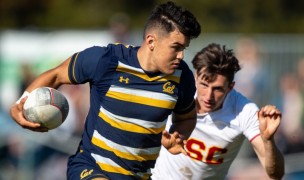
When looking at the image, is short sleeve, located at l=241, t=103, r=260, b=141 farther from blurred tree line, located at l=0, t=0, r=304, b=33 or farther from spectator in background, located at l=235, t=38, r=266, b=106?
blurred tree line, located at l=0, t=0, r=304, b=33

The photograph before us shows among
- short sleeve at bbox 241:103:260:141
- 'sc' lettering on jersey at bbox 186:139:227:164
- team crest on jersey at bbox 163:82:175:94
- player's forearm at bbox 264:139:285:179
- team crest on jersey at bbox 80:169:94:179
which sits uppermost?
team crest on jersey at bbox 163:82:175:94

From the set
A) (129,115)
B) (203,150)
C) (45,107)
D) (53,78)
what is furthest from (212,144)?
(45,107)

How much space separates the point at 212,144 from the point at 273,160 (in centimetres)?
69

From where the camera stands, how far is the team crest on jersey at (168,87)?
7.96 meters

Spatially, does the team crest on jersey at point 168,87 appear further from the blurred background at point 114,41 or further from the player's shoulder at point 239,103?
the blurred background at point 114,41

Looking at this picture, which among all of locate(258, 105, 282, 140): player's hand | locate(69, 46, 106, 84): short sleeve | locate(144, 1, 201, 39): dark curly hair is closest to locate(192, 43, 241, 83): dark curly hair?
locate(258, 105, 282, 140): player's hand

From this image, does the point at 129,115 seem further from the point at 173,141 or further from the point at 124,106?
the point at 173,141

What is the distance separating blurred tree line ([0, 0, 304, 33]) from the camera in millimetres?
23828

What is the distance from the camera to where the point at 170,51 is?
786 centimetres

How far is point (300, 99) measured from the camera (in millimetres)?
15469

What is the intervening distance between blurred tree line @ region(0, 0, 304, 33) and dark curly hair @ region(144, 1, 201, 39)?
14.9 meters

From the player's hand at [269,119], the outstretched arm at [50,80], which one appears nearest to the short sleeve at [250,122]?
the player's hand at [269,119]

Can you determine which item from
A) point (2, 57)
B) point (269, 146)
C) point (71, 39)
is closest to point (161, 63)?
point (269, 146)

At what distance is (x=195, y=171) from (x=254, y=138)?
65 centimetres
